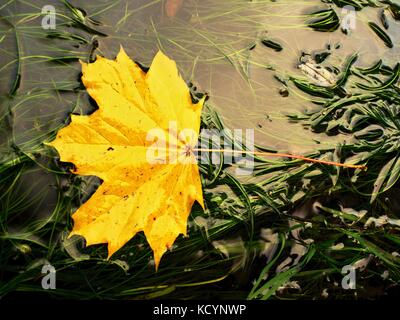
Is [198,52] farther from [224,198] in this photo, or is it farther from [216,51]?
[224,198]

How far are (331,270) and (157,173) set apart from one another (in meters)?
0.35

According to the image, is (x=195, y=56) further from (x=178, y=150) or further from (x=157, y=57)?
(x=178, y=150)

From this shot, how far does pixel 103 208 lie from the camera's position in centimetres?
75

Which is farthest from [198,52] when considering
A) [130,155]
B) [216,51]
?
[130,155]

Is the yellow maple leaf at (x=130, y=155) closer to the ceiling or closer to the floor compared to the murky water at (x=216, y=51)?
closer to the floor

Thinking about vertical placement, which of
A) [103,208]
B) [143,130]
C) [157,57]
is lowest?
[103,208]

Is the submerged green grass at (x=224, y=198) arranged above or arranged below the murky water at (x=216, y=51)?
below

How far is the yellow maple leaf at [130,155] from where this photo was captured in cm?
74

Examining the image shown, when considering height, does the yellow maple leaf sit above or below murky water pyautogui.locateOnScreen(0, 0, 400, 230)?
below

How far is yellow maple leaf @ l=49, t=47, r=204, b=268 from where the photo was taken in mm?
739

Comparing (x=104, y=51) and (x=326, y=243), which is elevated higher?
(x=104, y=51)

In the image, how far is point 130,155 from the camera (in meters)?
0.74

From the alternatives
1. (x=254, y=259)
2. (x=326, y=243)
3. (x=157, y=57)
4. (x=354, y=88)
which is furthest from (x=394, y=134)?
(x=157, y=57)

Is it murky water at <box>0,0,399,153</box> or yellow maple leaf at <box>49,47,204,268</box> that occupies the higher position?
murky water at <box>0,0,399,153</box>
